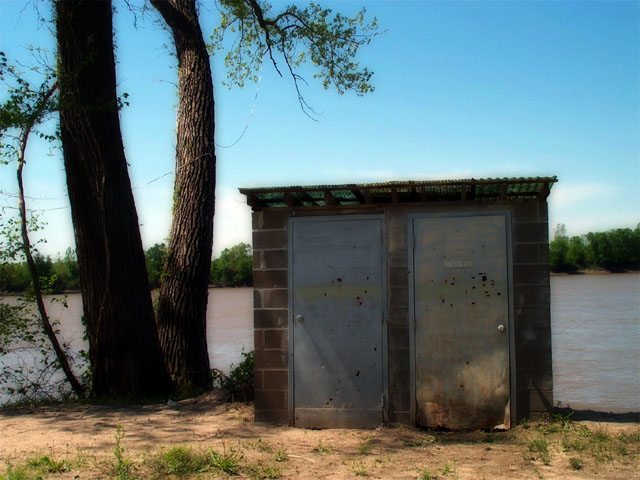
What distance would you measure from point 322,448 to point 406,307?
1.69 metres

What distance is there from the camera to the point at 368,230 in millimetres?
7180

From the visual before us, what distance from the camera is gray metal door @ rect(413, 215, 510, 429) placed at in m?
6.89

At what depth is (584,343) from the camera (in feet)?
58.6

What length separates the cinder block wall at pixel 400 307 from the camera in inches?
270

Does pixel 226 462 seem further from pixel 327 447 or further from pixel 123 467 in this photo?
pixel 327 447

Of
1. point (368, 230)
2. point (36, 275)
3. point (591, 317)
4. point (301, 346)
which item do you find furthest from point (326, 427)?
point (591, 317)

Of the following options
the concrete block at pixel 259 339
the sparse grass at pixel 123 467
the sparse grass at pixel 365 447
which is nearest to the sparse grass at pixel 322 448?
the sparse grass at pixel 365 447

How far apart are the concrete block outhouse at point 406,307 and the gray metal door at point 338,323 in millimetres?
11

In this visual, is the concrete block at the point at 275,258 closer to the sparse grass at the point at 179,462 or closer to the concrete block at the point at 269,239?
the concrete block at the point at 269,239

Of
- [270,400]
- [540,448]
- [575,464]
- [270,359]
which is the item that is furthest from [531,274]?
[270,400]

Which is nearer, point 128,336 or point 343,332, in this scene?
point 343,332

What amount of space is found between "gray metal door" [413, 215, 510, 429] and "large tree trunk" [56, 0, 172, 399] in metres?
4.22

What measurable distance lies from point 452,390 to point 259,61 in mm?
8541

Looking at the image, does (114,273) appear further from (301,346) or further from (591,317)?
(591,317)
